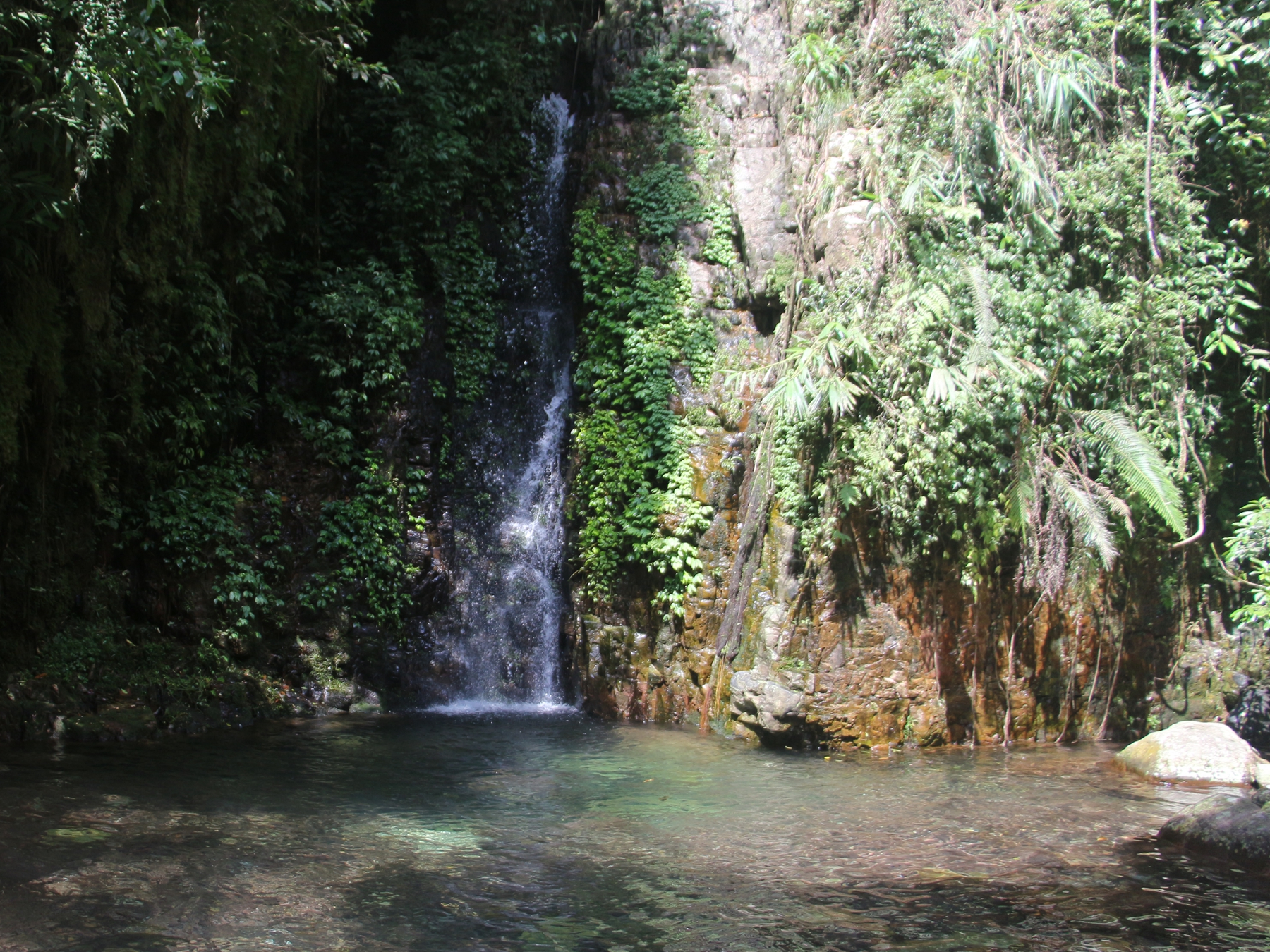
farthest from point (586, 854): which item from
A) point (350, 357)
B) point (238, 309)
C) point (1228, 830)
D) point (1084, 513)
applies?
point (238, 309)

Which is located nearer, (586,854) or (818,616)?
(586,854)

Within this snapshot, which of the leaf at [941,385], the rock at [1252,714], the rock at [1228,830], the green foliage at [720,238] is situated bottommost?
the rock at [1228,830]

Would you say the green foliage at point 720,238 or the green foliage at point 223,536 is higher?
the green foliage at point 720,238

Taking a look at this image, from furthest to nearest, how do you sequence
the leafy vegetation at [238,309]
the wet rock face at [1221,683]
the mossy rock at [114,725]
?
the wet rock face at [1221,683]
the mossy rock at [114,725]
the leafy vegetation at [238,309]

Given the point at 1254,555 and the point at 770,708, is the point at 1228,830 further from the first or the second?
the point at 1254,555

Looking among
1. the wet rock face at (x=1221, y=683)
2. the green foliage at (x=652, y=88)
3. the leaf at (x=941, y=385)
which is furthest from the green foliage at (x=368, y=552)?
the wet rock face at (x=1221, y=683)

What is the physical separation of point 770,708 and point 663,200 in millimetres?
6927

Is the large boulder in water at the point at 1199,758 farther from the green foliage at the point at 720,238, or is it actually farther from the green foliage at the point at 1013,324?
the green foliage at the point at 720,238

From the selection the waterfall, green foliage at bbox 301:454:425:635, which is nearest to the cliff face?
the waterfall

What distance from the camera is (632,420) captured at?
11516 mm

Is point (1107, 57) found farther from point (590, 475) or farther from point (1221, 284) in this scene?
point (590, 475)

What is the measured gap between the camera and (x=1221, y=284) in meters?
10.6

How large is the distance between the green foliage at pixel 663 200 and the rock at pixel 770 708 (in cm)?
605

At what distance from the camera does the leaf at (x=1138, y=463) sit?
28.7 feet
